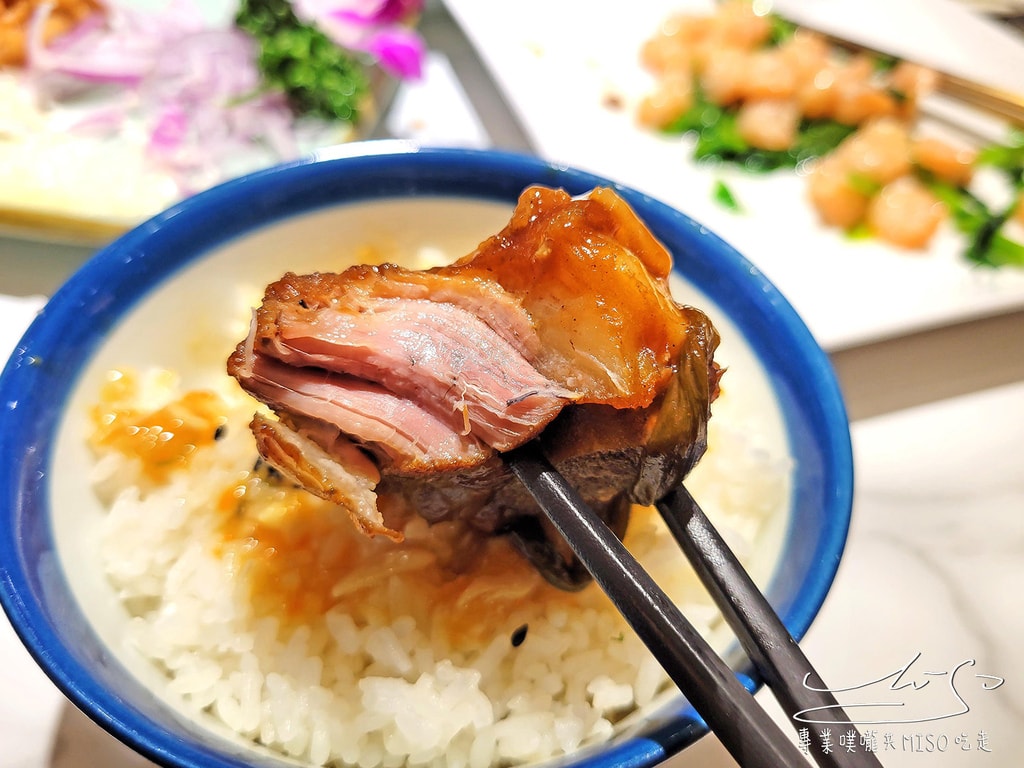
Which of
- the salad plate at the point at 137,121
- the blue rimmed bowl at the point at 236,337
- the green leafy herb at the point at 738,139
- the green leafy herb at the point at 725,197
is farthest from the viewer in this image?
the green leafy herb at the point at 738,139

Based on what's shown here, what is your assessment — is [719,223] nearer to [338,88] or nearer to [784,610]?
[338,88]

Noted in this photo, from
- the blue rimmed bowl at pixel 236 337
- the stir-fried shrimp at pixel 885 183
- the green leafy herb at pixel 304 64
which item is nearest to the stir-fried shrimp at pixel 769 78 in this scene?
the stir-fried shrimp at pixel 885 183

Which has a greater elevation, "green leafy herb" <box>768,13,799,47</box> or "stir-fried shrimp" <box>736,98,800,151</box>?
"green leafy herb" <box>768,13,799,47</box>

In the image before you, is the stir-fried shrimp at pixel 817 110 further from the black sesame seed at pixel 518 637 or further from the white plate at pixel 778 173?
the black sesame seed at pixel 518 637

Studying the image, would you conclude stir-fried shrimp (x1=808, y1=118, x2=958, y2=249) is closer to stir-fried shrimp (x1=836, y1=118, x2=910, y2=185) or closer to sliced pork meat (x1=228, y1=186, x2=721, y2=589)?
stir-fried shrimp (x1=836, y1=118, x2=910, y2=185)

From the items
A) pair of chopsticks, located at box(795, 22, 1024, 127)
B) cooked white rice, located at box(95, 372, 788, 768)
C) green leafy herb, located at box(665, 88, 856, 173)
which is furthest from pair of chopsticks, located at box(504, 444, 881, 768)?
pair of chopsticks, located at box(795, 22, 1024, 127)

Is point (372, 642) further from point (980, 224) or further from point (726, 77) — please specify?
point (726, 77)

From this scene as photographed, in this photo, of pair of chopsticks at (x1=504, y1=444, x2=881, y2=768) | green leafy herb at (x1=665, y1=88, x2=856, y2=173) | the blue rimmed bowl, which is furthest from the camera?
green leafy herb at (x1=665, y1=88, x2=856, y2=173)

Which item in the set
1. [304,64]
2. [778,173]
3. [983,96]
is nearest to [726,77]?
[778,173]
